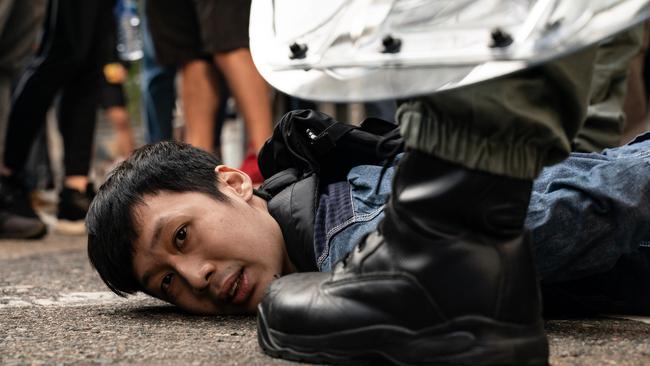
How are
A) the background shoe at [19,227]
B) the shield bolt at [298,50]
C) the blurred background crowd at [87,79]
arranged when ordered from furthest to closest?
1. the background shoe at [19,227]
2. the blurred background crowd at [87,79]
3. the shield bolt at [298,50]

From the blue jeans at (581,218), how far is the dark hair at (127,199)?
0.34 meters

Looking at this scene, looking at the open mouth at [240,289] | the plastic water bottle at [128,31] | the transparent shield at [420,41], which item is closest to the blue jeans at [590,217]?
the open mouth at [240,289]

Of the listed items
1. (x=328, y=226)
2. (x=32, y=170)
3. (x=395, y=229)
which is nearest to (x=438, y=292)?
(x=395, y=229)

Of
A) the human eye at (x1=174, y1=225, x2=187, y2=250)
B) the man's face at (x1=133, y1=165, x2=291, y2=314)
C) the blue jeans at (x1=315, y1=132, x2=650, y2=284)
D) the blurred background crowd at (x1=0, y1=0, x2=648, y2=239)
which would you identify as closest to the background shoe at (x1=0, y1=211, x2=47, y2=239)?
the blurred background crowd at (x1=0, y1=0, x2=648, y2=239)

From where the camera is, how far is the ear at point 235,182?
2.03 metres

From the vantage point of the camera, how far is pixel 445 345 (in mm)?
1234

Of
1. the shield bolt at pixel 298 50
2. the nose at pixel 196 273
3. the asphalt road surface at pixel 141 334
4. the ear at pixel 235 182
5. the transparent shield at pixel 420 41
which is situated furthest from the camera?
the ear at pixel 235 182

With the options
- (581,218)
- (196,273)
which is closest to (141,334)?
(196,273)

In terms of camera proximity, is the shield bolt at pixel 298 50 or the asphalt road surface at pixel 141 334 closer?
the shield bolt at pixel 298 50

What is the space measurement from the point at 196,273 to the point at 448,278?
0.70 metres

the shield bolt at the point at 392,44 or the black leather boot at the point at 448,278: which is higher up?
the shield bolt at the point at 392,44

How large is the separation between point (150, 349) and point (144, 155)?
0.66m

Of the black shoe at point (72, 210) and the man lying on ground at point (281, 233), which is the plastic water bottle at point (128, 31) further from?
the man lying on ground at point (281, 233)

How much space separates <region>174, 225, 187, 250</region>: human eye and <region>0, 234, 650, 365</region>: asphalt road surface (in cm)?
15
